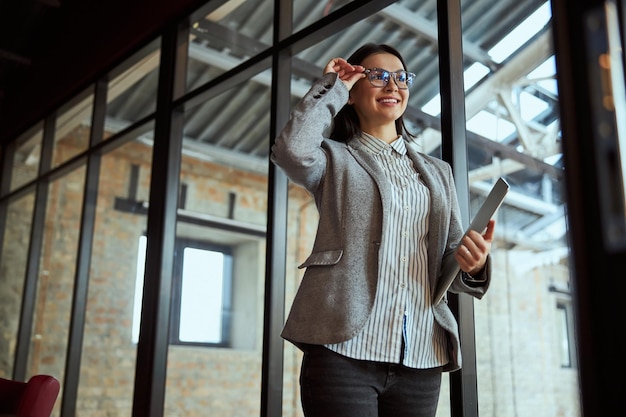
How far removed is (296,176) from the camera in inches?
64.7

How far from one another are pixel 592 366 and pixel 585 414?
0.07 meters

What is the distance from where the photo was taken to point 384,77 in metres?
1.73

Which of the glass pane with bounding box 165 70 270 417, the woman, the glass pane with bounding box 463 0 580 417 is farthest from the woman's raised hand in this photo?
the glass pane with bounding box 165 70 270 417

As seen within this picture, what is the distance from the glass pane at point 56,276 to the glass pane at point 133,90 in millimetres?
863

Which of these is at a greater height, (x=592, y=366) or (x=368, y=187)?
(x=368, y=187)

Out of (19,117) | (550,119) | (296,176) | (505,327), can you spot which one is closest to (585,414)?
(296,176)

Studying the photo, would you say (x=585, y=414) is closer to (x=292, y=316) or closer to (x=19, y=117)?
(x=292, y=316)

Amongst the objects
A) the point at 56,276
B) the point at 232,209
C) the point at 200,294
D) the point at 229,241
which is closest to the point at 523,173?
the point at 200,294

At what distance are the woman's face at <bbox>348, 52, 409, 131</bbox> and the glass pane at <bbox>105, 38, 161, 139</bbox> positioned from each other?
2377 mm

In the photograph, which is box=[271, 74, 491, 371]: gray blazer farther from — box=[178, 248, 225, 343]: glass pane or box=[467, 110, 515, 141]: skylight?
box=[178, 248, 225, 343]: glass pane

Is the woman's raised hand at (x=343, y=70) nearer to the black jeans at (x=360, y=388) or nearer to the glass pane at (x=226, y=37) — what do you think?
the black jeans at (x=360, y=388)

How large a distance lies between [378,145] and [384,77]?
17 centimetres

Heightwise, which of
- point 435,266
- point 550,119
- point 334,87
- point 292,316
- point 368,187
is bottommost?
point 292,316

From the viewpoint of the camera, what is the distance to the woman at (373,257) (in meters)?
1.49
